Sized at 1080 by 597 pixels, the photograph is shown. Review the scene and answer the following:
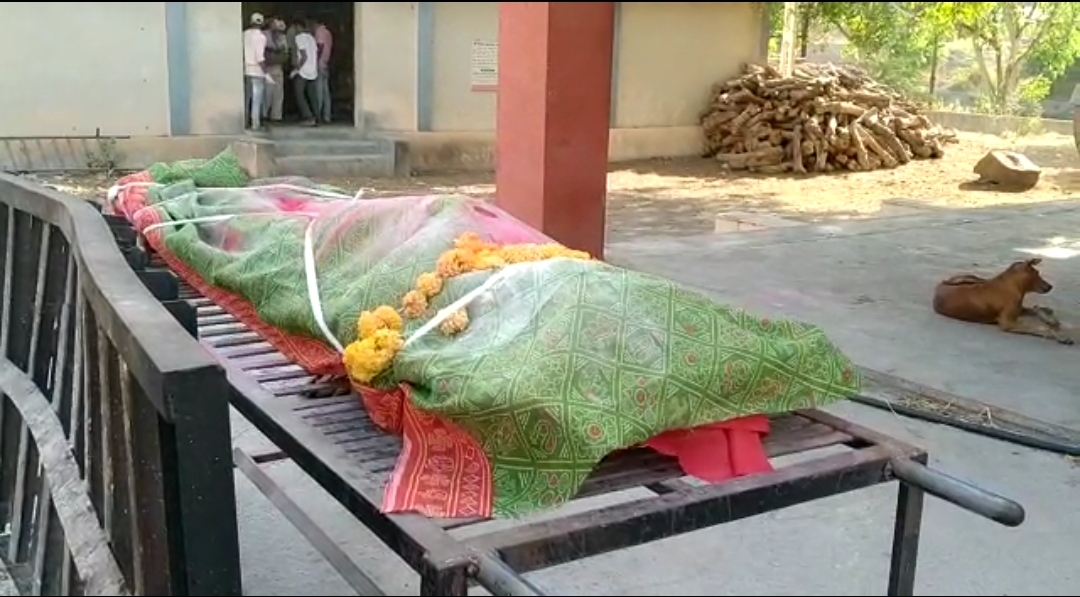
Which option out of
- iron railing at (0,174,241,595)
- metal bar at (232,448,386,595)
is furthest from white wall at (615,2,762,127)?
metal bar at (232,448,386,595)

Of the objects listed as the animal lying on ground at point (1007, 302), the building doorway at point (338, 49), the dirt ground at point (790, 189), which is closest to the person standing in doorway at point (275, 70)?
the dirt ground at point (790, 189)

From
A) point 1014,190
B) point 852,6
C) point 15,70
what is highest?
point 852,6

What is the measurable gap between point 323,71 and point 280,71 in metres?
2.49

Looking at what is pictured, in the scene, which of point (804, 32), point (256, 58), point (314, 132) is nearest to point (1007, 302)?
point (256, 58)

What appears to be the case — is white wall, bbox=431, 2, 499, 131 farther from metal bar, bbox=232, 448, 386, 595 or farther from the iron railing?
metal bar, bbox=232, 448, 386, 595

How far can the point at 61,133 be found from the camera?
7.38m

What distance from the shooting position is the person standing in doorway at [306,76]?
7078mm

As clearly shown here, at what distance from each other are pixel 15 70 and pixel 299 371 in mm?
2464

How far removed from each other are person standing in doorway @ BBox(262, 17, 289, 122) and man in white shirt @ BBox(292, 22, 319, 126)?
12 centimetres

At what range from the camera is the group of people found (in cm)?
636

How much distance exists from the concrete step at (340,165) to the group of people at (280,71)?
3.04 ft

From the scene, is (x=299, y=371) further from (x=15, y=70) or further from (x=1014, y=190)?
(x=1014, y=190)

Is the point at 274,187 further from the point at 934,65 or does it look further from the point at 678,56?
the point at 934,65

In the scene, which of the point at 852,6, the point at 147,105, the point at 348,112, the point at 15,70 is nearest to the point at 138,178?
the point at 15,70
